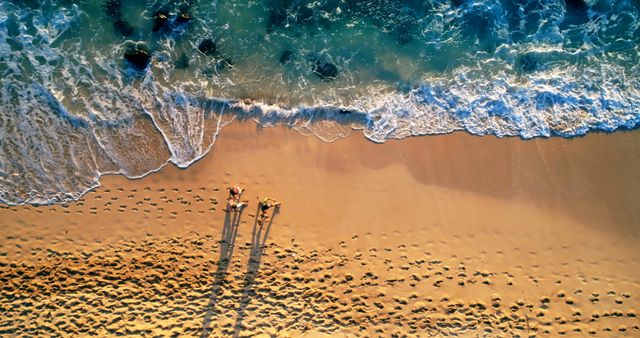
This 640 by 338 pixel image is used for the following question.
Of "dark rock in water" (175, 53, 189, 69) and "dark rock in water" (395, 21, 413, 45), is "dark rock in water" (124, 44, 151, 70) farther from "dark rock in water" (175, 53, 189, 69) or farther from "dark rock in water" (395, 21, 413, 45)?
"dark rock in water" (395, 21, 413, 45)

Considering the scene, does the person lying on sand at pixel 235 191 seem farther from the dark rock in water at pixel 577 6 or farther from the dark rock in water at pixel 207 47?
the dark rock in water at pixel 577 6

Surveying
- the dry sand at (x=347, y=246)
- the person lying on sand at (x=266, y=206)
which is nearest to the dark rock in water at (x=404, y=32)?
the dry sand at (x=347, y=246)

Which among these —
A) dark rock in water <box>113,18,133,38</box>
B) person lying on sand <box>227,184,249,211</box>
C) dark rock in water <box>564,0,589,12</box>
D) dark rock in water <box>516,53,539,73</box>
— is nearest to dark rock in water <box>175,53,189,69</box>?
dark rock in water <box>113,18,133,38</box>

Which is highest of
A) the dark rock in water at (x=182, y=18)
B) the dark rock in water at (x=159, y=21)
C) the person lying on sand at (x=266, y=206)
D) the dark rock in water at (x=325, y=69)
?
the dark rock in water at (x=182, y=18)

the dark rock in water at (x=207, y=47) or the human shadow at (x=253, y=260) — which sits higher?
the dark rock in water at (x=207, y=47)

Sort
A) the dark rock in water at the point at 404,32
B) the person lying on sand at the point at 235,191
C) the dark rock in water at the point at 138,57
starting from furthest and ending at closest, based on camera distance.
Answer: the dark rock in water at the point at 404,32, the dark rock in water at the point at 138,57, the person lying on sand at the point at 235,191

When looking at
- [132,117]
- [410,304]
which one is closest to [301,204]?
[410,304]

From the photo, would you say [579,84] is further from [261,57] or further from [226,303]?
[226,303]
